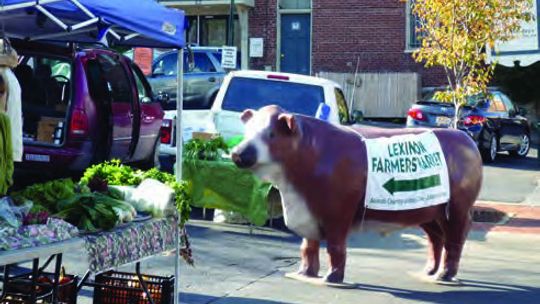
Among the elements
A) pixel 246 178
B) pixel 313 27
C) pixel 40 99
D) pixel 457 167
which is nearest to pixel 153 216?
pixel 457 167

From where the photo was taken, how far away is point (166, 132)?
14.5m

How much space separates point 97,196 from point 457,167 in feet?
14.0

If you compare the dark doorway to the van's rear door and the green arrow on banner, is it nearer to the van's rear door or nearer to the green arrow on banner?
the van's rear door

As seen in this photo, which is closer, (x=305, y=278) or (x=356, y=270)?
(x=305, y=278)

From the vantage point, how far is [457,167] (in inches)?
356

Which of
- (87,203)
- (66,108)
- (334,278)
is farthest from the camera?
(66,108)

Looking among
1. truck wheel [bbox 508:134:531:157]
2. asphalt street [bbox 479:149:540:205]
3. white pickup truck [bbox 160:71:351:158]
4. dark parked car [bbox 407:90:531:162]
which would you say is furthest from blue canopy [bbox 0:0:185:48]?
truck wheel [bbox 508:134:531:157]

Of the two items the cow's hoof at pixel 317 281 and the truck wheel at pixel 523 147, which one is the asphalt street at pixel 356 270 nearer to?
the cow's hoof at pixel 317 281

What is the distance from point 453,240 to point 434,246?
0.40 m

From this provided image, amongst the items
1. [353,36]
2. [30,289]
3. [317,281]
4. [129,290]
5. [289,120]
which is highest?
[353,36]

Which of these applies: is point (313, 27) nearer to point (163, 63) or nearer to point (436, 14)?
Answer: point (163, 63)

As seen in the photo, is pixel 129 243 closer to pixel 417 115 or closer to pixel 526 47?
pixel 417 115

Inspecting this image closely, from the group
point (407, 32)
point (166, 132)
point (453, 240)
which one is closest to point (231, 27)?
point (407, 32)

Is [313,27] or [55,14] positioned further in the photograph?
[313,27]
